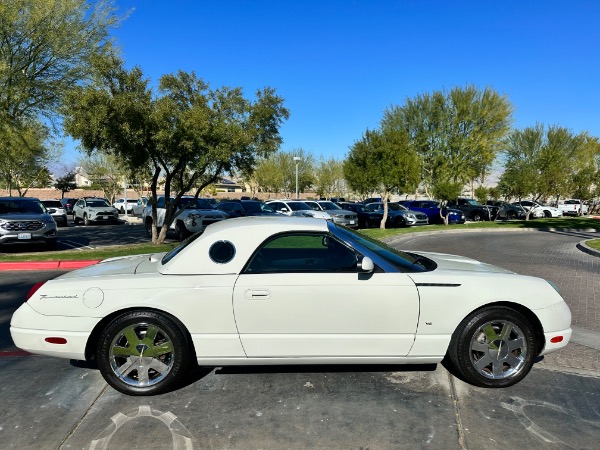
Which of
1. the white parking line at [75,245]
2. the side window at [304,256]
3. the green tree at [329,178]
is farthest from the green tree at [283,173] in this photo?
the side window at [304,256]

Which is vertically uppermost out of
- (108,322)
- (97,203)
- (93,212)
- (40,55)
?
(40,55)

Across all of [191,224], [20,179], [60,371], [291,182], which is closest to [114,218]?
[191,224]

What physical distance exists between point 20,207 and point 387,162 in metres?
14.4

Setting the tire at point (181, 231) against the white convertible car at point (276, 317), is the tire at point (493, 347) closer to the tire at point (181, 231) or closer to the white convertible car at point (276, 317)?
the white convertible car at point (276, 317)

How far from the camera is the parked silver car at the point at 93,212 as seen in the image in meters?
25.0

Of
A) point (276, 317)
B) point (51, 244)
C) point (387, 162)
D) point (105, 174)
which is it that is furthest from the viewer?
point (105, 174)

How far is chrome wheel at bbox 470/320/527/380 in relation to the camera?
134 inches

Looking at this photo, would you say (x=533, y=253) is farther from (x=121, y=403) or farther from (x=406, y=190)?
(x=121, y=403)

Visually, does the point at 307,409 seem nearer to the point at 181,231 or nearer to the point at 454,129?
the point at 181,231

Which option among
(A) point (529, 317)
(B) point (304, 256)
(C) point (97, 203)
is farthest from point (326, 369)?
(C) point (97, 203)

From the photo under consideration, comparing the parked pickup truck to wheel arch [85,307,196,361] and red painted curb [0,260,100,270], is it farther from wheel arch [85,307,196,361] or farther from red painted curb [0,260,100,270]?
wheel arch [85,307,196,361]

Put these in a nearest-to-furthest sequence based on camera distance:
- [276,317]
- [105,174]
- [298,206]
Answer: [276,317] → [298,206] → [105,174]

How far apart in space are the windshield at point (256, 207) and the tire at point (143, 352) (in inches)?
654

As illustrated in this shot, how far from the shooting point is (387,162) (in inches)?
742
